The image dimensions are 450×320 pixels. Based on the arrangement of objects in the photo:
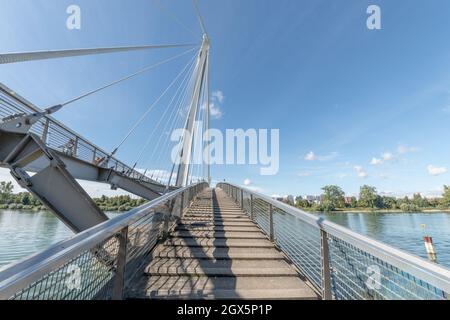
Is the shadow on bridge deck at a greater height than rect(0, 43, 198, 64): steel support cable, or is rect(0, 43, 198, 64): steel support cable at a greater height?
rect(0, 43, 198, 64): steel support cable

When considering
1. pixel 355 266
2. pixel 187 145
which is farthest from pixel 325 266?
pixel 187 145

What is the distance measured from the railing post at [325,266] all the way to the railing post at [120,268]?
191cm

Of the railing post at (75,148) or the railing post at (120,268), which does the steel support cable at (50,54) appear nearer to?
the railing post at (75,148)

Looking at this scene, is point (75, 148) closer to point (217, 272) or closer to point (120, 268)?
point (120, 268)

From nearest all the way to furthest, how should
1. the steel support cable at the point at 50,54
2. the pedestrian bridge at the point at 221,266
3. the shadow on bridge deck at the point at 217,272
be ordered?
the pedestrian bridge at the point at 221,266, the shadow on bridge deck at the point at 217,272, the steel support cable at the point at 50,54

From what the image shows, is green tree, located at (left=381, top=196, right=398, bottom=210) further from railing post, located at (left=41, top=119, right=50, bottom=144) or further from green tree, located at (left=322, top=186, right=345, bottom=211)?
railing post, located at (left=41, top=119, right=50, bottom=144)

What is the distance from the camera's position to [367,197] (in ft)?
165

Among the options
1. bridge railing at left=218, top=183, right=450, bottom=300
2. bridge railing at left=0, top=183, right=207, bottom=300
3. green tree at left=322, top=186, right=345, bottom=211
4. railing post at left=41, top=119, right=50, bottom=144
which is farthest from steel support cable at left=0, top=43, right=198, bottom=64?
green tree at left=322, top=186, right=345, bottom=211

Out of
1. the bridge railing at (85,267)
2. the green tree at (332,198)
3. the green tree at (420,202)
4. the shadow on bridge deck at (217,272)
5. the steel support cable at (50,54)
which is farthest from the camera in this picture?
the green tree at (420,202)

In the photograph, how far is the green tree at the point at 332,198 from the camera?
148ft

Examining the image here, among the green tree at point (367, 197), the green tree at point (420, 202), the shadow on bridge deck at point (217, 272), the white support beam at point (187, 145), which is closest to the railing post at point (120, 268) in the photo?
the shadow on bridge deck at point (217, 272)

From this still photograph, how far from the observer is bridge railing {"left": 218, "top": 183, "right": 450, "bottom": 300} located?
1.04 metres

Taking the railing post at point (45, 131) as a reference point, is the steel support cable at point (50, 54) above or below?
above
